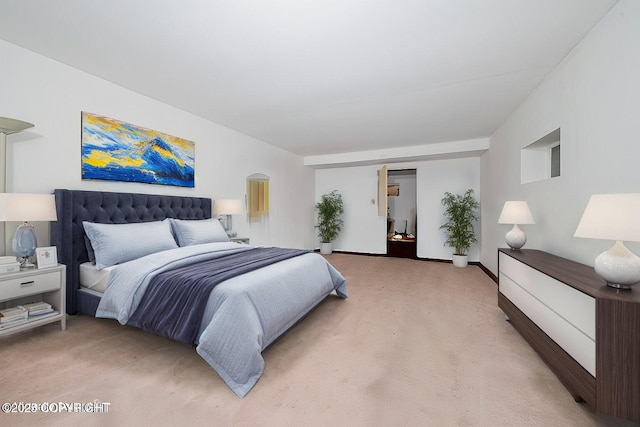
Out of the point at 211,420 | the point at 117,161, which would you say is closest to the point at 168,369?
the point at 211,420

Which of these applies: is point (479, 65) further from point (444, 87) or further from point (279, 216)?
point (279, 216)

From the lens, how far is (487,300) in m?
3.23

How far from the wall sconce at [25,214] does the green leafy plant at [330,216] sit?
16.8 feet

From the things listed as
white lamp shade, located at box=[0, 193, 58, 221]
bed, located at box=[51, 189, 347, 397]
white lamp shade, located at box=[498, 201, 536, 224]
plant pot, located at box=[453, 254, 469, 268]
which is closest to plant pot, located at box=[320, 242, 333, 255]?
plant pot, located at box=[453, 254, 469, 268]

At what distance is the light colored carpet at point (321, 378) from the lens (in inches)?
54.6

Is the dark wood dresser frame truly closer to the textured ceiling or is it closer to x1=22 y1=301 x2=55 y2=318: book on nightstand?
the textured ceiling

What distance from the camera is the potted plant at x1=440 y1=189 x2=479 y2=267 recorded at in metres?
5.25

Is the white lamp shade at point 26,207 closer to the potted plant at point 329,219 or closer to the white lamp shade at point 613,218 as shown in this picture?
the white lamp shade at point 613,218

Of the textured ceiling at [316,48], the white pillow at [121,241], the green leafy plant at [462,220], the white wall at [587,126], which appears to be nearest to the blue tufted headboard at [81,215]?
the white pillow at [121,241]

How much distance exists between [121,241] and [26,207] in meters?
0.70

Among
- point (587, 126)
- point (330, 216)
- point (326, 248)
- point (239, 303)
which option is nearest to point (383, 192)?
point (330, 216)

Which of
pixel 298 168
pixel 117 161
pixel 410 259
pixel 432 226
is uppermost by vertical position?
pixel 298 168

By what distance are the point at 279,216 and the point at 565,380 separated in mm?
4835

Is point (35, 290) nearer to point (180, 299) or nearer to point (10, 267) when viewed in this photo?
point (10, 267)
